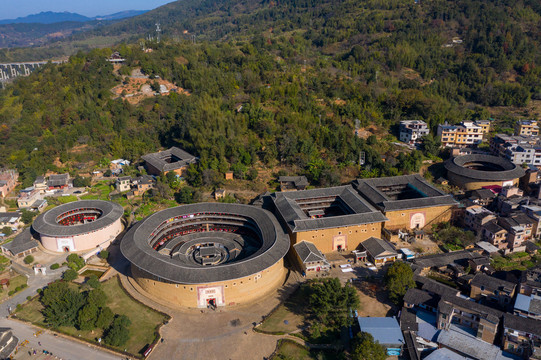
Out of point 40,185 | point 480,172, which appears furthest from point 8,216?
point 480,172

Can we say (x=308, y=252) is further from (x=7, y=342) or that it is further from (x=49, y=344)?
(x=7, y=342)

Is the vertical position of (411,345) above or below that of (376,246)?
below

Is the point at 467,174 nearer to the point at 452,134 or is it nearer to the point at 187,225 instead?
the point at 452,134

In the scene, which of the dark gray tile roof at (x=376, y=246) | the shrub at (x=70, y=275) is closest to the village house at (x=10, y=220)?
the shrub at (x=70, y=275)

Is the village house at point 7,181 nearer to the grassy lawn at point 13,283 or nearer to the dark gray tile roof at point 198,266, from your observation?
the grassy lawn at point 13,283

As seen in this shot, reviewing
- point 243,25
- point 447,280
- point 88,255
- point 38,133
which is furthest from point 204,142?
point 243,25
